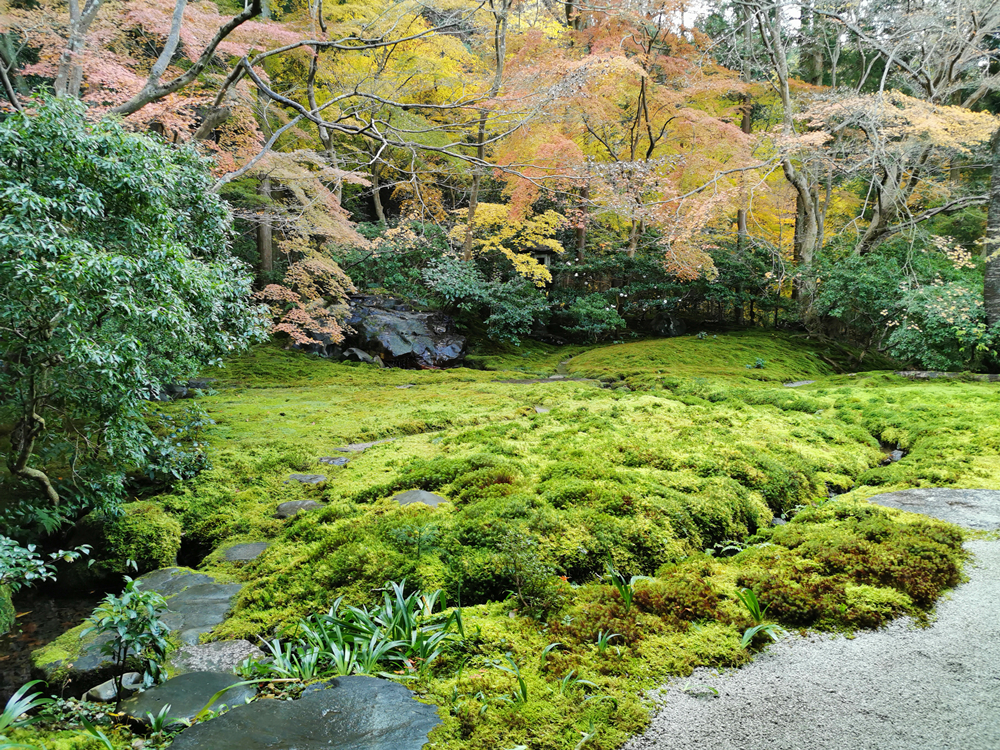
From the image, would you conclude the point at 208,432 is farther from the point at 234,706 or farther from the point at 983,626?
the point at 983,626

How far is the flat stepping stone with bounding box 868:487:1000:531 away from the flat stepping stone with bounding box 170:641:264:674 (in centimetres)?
329

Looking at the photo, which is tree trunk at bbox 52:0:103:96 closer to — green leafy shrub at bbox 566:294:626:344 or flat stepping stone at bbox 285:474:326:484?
flat stepping stone at bbox 285:474:326:484

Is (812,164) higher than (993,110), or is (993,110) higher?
(993,110)

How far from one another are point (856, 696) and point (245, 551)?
114 inches

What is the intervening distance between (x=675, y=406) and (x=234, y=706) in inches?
Answer: 181

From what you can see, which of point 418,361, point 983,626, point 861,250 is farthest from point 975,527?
point 861,250

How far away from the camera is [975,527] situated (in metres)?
2.61

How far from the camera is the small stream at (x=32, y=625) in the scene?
7.38 feet

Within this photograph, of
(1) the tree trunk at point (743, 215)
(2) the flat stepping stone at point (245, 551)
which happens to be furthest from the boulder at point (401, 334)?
(2) the flat stepping stone at point (245, 551)

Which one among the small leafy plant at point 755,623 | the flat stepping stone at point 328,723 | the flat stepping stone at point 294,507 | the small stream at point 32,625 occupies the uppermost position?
the small leafy plant at point 755,623

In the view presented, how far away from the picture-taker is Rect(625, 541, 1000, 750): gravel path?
4.60 ft

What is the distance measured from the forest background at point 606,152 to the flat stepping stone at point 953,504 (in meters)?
4.91

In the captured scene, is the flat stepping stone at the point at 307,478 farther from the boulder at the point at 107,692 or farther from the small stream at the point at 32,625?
the boulder at the point at 107,692

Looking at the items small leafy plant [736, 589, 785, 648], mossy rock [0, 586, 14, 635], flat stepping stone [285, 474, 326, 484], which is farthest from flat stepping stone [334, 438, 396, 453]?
small leafy plant [736, 589, 785, 648]
